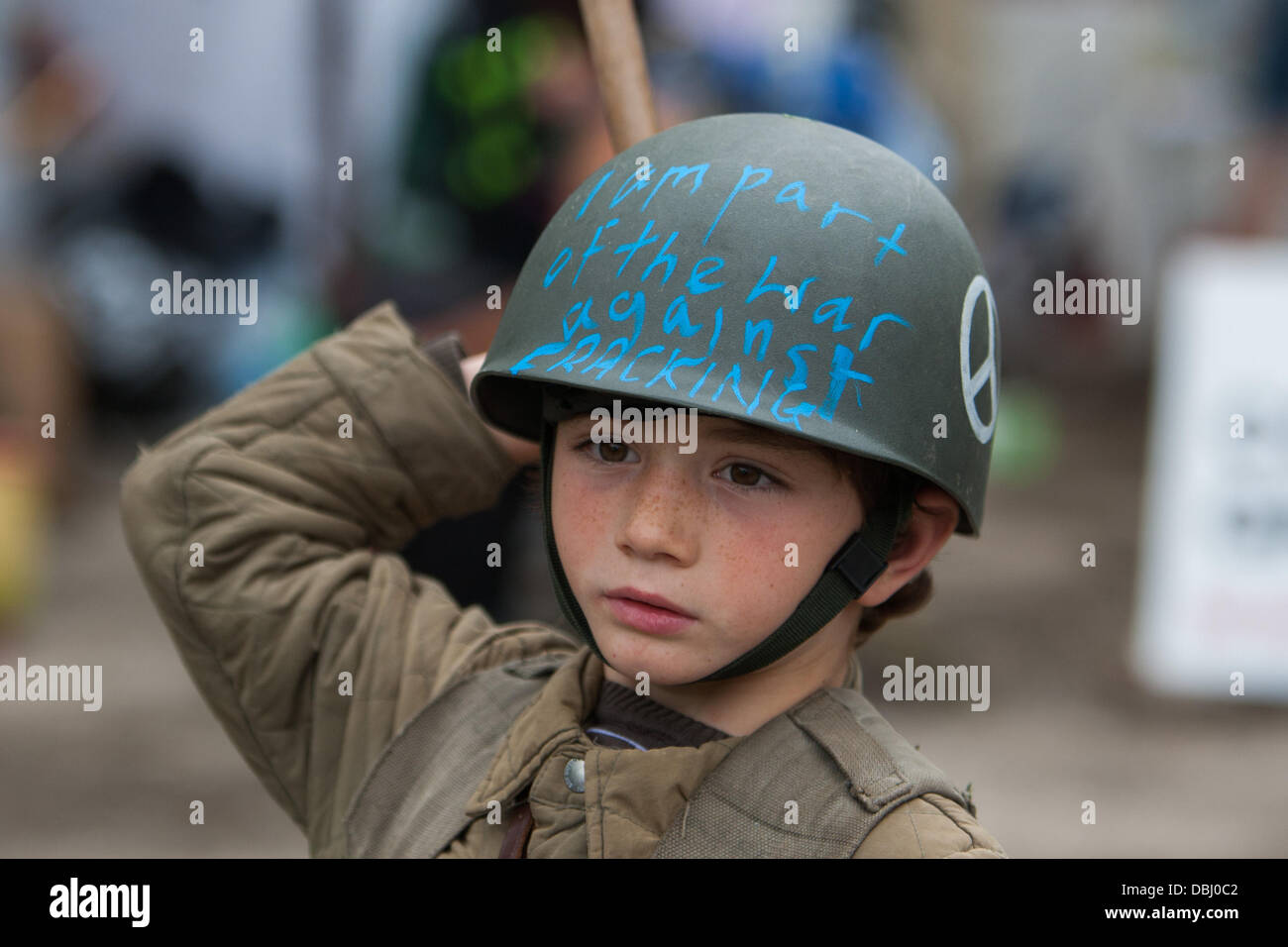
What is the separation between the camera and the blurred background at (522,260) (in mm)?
5055

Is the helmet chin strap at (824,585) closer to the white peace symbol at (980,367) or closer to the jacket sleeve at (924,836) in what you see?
the white peace symbol at (980,367)

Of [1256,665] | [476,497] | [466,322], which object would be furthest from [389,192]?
[476,497]

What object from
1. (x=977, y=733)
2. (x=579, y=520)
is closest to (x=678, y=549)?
(x=579, y=520)

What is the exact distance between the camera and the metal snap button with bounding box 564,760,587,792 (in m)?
1.90

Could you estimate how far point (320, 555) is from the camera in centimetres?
231

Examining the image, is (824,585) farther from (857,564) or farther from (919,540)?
(919,540)

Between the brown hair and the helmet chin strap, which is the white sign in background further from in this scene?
the helmet chin strap

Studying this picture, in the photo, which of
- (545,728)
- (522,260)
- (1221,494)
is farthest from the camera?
(1221,494)

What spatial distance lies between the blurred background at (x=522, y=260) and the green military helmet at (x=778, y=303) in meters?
2.51

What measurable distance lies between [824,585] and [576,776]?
379 millimetres

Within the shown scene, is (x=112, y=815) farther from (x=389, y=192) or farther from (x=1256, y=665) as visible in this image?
(x=1256, y=665)

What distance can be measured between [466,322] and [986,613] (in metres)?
3.82

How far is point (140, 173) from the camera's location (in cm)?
924

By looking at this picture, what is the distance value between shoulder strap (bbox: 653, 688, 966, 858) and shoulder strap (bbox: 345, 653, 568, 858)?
346 millimetres
